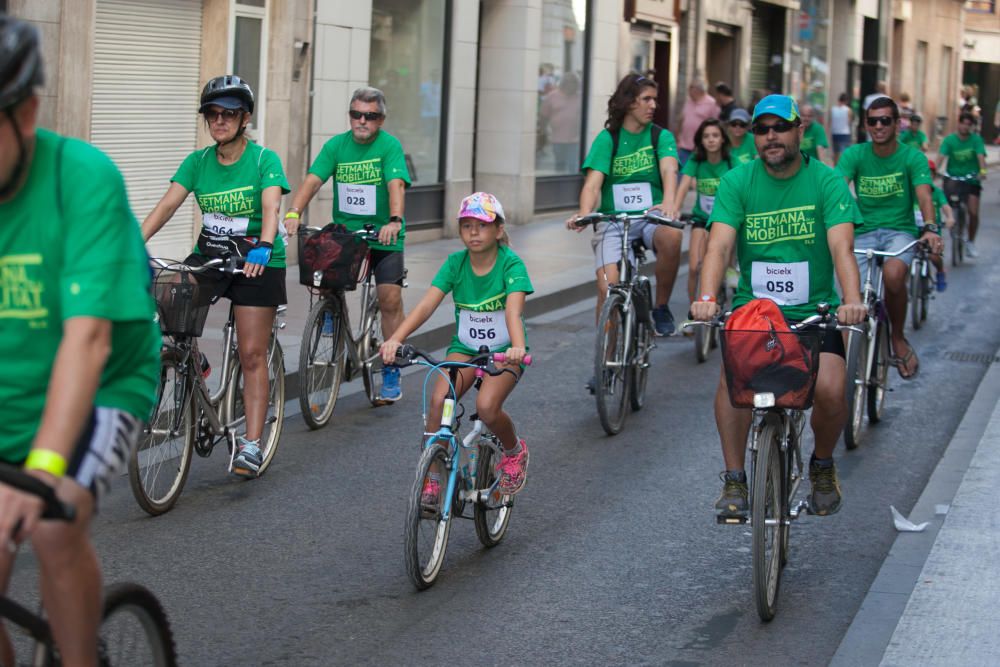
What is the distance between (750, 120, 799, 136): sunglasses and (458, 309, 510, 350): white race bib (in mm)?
1233

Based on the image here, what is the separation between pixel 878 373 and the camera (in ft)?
29.4

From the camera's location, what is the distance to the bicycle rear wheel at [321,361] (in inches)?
328

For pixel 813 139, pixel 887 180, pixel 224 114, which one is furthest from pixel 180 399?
pixel 813 139

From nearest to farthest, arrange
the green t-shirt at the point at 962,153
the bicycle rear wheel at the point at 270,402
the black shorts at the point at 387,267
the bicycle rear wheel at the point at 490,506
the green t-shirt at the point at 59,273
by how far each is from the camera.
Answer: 1. the green t-shirt at the point at 59,273
2. the bicycle rear wheel at the point at 490,506
3. the bicycle rear wheel at the point at 270,402
4. the black shorts at the point at 387,267
5. the green t-shirt at the point at 962,153

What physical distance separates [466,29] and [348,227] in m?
10.1

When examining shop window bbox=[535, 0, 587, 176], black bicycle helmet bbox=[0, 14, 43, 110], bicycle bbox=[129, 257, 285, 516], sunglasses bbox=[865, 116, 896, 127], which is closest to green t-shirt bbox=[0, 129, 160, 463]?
black bicycle helmet bbox=[0, 14, 43, 110]

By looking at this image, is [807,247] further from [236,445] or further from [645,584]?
[236,445]

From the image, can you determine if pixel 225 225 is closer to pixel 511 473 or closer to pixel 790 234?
pixel 511 473

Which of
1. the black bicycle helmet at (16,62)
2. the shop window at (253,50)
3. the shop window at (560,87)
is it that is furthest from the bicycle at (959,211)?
the black bicycle helmet at (16,62)

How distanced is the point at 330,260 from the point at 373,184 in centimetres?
79

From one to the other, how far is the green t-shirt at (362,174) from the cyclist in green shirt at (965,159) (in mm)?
10444

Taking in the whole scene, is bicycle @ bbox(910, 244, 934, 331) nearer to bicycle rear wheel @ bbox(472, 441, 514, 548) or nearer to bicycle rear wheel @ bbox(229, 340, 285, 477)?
bicycle rear wheel @ bbox(229, 340, 285, 477)

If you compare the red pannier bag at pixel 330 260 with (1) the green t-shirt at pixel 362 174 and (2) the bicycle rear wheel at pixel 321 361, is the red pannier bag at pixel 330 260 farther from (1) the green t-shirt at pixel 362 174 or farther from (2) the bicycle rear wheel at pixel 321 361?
(1) the green t-shirt at pixel 362 174

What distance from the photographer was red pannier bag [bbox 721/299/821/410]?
5.23m
